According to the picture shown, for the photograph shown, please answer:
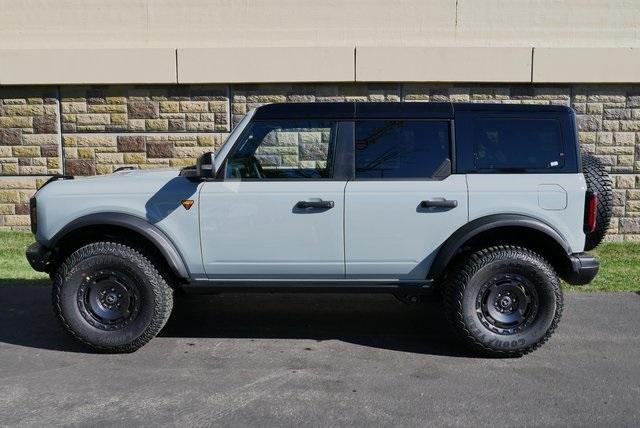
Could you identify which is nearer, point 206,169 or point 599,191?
point 206,169

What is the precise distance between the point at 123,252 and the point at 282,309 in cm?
185

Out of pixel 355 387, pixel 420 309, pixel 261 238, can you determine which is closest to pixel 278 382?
pixel 355 387

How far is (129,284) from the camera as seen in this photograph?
180 inches

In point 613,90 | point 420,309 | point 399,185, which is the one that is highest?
point 613,90

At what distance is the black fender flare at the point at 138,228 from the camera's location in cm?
450

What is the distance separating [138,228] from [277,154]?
1176 millimetres

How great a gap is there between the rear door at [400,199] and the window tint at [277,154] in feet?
0.89
